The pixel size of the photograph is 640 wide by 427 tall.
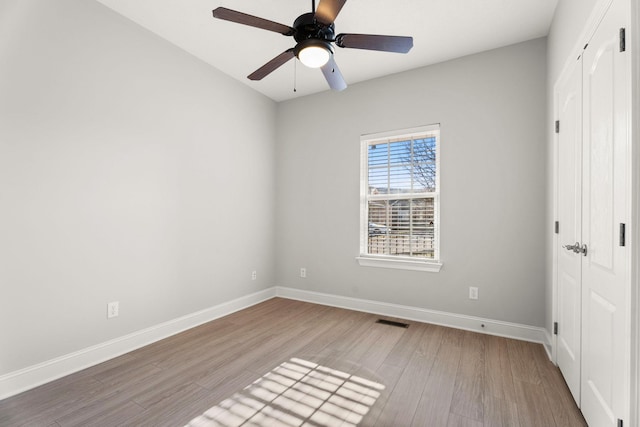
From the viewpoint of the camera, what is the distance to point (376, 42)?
1933 mm

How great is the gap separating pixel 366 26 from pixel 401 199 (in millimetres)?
1873

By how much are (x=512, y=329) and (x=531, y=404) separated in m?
1.14

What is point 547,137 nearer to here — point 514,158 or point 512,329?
point 514,158

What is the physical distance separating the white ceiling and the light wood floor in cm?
291

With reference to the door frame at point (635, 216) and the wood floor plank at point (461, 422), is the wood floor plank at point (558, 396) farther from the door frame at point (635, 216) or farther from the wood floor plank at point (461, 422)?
the door frame at point (635, 216)

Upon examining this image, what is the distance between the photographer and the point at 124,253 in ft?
8.38

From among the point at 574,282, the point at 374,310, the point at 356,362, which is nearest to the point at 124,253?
the point at 356,362

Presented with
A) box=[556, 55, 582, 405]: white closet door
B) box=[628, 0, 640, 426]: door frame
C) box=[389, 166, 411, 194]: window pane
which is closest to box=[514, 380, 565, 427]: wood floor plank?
box=[556, 55, 582, 405]: white closet door

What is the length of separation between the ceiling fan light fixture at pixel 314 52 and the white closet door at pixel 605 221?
144 cm

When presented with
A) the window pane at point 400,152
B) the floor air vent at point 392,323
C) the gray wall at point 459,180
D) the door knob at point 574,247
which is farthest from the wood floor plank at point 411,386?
the window pane at point 400,152

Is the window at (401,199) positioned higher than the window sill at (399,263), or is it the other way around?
the window at (401,199)

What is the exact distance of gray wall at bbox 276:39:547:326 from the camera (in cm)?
281

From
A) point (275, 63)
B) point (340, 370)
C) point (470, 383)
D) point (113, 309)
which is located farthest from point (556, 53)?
point (113, 309)

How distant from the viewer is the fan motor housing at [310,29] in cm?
181
